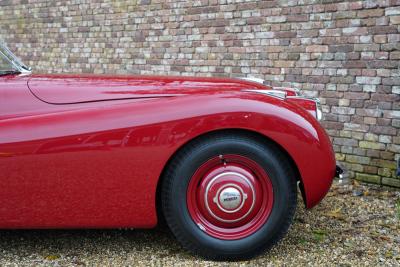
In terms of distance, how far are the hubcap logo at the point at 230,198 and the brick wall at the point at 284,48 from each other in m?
2.23

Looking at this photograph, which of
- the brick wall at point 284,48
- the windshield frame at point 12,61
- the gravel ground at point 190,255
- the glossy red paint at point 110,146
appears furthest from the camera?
the brick wall at point 284,48

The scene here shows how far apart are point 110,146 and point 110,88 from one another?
16.4 inches

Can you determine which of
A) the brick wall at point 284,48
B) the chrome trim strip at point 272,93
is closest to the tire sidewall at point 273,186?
the chrome trim strip at point 272,93

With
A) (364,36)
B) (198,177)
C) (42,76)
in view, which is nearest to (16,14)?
(42,76)

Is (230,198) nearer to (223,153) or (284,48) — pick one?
(223,153)

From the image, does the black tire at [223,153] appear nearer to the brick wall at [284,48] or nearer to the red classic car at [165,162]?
the red classic car at [165,162]

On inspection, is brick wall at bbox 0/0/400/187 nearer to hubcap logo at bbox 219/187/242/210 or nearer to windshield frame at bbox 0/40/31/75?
hubcap logo at bbox 219/187/242/210

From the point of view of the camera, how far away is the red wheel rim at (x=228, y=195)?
8.84ft

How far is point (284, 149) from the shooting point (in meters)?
2.68

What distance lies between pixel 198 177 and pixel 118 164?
0.46 metres

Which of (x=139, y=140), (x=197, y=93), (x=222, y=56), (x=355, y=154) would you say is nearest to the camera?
(x=139, y=140)

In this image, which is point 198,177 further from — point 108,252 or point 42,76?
point 42,76

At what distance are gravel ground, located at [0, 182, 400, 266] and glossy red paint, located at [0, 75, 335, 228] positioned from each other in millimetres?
225

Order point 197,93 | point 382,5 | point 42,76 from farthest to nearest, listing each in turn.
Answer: point 382,5 < point 42,76 < point 197,93
